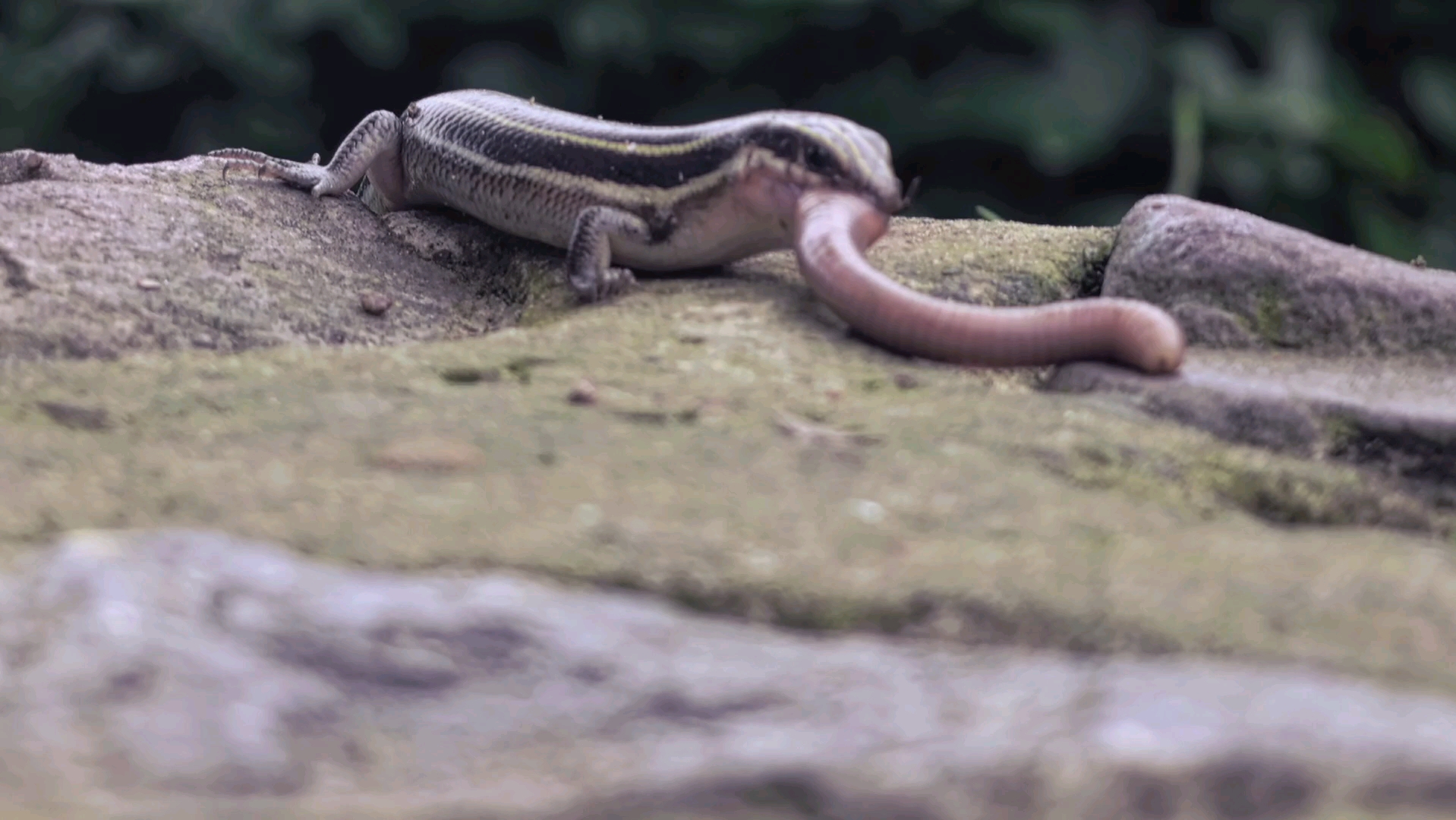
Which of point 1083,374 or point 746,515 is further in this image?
point 1083,374

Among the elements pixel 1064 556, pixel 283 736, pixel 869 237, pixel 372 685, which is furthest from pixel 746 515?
pixel 869 237

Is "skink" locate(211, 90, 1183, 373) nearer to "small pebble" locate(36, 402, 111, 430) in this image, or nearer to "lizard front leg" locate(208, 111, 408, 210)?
"lizard front leg" locate(208, 111, 408, 210)

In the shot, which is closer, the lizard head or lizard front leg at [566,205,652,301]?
the lizard head

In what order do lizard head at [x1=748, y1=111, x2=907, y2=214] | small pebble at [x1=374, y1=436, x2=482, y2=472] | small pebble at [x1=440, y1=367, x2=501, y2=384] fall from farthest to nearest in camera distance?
1. lizard head at [x1=748, y1=111, x2=907, y2=214]
2. small pebble at [x1=440, y1=367, x2=501, y2=384]
3. small pebble at [x1=374, y1=436, x2=482, y2=472]

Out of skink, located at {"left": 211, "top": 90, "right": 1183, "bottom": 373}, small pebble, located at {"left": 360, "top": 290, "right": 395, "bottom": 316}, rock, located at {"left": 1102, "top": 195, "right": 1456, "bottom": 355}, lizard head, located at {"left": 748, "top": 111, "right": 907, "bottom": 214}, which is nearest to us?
skink, located at {"left": 211, "top": 90, "right": 1183, "bottom": 373}

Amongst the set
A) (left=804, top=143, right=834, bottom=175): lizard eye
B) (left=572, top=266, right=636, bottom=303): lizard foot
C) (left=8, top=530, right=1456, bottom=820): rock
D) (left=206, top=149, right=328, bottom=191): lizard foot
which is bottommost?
(left=8, top=530, right=1456, bottom=820): rock

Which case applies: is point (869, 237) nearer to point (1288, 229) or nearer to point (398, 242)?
point (1288, 229)

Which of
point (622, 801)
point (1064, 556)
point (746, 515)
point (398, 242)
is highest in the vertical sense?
point (398, 242)

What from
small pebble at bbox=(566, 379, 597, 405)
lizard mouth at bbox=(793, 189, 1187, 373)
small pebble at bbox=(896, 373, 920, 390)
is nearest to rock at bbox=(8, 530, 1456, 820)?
small pebble at bbox=(566, 379, 597, 405)
